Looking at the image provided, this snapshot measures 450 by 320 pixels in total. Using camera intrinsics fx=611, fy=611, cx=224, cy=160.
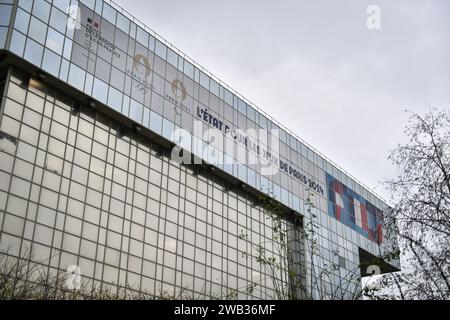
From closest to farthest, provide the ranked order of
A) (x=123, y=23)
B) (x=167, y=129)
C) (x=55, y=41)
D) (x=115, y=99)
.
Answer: (x=55, y=41) → (x=115, y=99) → (x=123, y=23) → (x=167, y=129)

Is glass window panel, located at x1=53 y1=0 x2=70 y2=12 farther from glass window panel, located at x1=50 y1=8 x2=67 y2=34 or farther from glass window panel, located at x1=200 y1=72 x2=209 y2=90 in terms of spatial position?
glass window panel, located at x1=200 y1=72 x2=209 y2=90

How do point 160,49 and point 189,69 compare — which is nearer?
point 160,49

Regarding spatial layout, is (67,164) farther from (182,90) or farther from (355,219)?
(355,219)

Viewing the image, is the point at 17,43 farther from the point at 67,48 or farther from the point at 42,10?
the point at 67,48

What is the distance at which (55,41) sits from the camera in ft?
153

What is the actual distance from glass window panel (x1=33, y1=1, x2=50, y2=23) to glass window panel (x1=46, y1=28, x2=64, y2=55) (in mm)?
1053

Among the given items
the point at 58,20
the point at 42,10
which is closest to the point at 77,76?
the point at 58,20

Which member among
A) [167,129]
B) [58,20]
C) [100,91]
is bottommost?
[167,129]

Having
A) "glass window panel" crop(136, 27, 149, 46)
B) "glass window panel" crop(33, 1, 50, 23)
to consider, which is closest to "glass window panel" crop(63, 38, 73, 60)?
"glass window panel" crop(33, 1, 50, 23)

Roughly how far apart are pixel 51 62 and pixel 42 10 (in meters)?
4.00

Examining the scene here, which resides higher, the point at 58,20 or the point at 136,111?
the point at 58,20

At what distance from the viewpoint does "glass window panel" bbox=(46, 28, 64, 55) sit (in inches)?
1823

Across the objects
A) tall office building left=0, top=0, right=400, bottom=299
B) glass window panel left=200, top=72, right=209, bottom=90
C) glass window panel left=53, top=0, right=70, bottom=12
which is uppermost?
glass window panel left=200, top=72, right=209, bottom=90

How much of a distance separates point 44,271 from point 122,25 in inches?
907
